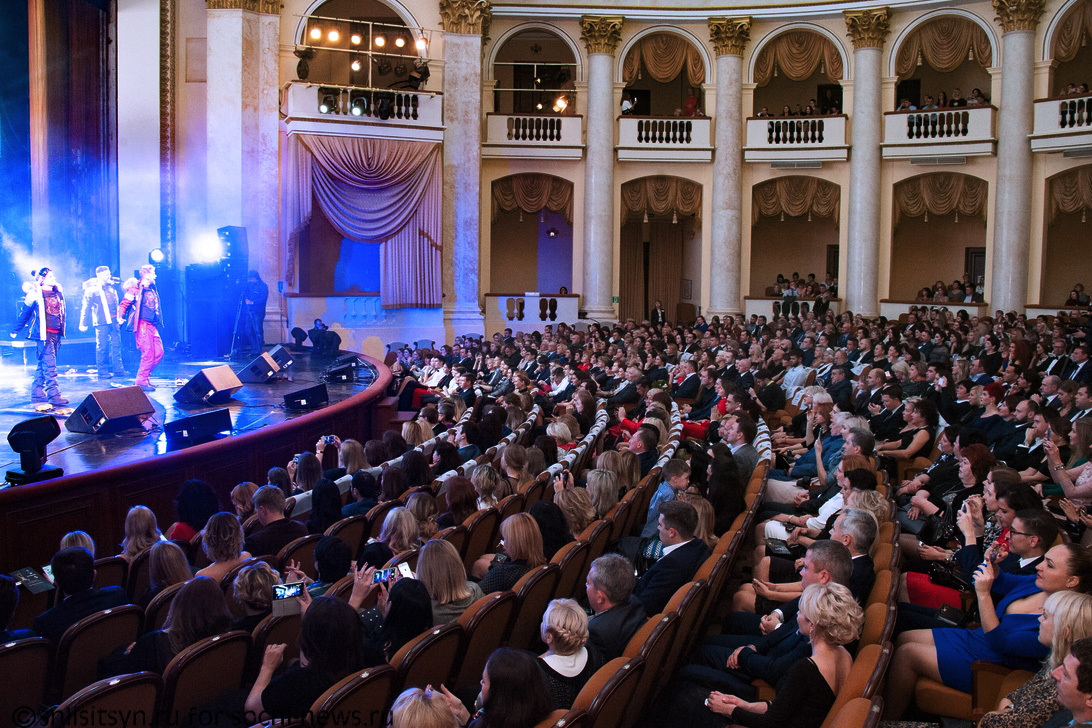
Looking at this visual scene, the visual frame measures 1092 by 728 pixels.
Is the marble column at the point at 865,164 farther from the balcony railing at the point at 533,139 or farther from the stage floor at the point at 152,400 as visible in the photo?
the stage floor at the point at 152,400

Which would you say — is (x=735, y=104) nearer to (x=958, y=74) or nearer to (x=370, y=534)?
(x=958, y=74)

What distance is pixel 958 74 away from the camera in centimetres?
1928

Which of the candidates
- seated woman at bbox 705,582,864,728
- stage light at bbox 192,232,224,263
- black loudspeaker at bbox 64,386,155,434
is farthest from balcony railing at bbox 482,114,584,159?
seated woman at bbox 705,582,864,728

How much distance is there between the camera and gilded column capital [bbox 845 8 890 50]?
1689 centimetres

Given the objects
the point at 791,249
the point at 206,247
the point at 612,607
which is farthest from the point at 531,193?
the point at 612,607

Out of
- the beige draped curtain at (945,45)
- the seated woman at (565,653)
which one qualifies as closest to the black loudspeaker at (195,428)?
the seated woman at (565,653)

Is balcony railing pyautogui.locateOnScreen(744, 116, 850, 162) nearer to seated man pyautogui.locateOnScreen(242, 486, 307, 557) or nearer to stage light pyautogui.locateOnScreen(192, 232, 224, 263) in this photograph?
stage light pyautogui.locateOnScreen(192, 232, 224, 263)

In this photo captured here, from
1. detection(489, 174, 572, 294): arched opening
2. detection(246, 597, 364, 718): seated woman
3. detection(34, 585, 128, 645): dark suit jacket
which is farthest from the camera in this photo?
detection(489, 174, 572, 294): arched opening

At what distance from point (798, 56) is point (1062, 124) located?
478cm

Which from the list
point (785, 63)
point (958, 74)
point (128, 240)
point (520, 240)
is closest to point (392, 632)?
point (128, 240)

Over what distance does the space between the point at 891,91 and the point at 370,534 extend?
1565cm

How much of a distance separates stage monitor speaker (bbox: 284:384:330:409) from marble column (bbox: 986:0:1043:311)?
12549mm

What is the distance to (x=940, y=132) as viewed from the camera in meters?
16.8

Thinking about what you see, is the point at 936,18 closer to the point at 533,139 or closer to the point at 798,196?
the point at 798,196
